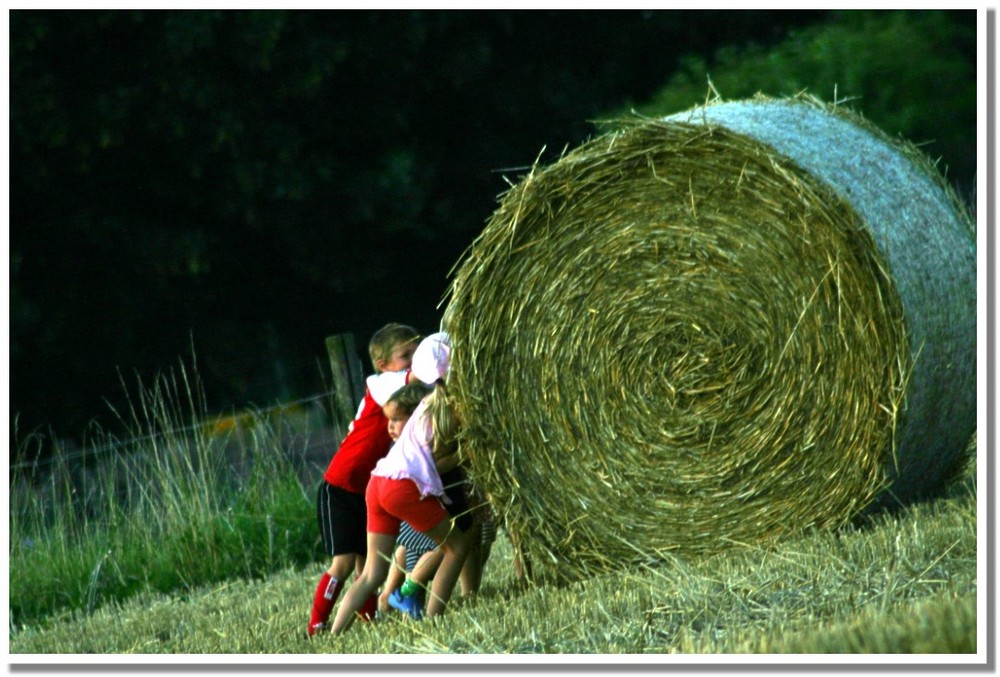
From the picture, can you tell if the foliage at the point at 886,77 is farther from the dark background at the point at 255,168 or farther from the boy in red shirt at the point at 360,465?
the boy in red shirt at the point at 360,465

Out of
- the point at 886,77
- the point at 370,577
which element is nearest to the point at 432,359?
the point at 370,577

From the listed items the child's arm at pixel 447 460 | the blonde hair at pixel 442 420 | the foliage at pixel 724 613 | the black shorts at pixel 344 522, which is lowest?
the foliage at pixel 724 613

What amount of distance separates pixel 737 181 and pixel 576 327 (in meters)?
0.89

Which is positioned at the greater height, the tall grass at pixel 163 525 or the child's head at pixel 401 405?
the child's head at pixel 401 405

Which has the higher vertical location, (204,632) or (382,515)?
(382,515)

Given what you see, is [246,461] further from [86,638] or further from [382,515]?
[382,515]

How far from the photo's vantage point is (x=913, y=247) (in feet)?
18.2

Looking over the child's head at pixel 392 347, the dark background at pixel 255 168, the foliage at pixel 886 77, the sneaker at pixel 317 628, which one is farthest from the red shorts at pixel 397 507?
the foliage at pixel 886 77

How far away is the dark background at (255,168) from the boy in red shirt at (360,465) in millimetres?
6354

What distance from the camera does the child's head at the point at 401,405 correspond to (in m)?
5.75

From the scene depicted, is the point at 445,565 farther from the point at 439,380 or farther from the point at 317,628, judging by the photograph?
the point at 439,380

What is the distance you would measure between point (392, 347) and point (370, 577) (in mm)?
944
